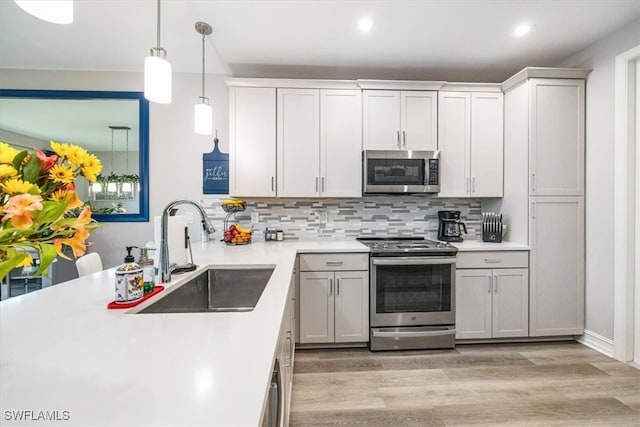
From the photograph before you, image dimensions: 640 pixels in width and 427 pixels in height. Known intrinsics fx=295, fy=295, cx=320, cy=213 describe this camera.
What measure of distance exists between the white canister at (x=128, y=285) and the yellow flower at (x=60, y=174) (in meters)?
0.54

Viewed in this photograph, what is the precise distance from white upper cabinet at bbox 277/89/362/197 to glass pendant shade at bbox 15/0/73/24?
77.0 inches

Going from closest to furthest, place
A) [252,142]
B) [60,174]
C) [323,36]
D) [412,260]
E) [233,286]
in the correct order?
[60,174] < [233,286] < [323,36] < [412,260] < [252,142]

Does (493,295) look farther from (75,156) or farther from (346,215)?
(75,156)

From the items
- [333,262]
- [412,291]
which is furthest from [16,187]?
[412,291]

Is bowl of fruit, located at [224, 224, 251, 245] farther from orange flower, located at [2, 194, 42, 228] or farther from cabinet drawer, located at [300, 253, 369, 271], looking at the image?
orange flower, located at [2, 194, 42, 228]

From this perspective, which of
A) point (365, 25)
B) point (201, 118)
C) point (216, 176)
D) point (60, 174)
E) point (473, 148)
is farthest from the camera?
point (216, 176)

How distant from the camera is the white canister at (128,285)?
1035mm

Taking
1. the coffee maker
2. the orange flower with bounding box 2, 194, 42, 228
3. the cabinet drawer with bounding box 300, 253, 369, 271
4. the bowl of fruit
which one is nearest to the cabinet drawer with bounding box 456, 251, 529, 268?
the coffee maker

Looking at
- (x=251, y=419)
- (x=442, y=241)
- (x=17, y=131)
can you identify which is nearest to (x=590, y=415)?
(x=442, y=241)

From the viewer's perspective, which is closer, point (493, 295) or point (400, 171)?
point (493, 295)

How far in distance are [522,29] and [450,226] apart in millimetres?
1757

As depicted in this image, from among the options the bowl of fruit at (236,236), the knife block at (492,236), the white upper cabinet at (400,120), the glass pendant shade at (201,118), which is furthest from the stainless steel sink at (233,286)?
the knife block at (492,236)

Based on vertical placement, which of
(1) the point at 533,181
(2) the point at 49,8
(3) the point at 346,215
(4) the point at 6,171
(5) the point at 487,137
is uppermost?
(5) the point at 487,137

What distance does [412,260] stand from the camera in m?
2.52
